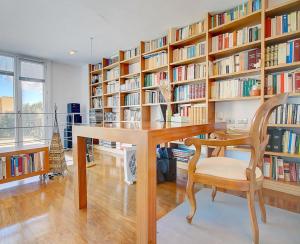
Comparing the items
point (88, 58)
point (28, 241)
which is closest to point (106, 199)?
point (28, 241)

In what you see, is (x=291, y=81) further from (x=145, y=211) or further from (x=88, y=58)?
(x=88, y=58)

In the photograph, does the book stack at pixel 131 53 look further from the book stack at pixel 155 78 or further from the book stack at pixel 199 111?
the book stack at pixel 199 111

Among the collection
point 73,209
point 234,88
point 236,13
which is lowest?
point 73,209

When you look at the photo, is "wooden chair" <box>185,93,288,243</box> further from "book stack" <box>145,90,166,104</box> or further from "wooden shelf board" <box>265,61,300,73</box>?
"book stack" <box>145,90,166,104</box>

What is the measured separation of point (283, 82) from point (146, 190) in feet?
6.74

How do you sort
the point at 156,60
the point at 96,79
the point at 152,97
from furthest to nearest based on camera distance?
the point at 96,79 → the point at 152,97 → the point at 156,60

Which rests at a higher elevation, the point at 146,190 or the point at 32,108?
the point at 32,108

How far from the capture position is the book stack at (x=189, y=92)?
285 centimetres

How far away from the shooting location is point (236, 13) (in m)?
2.44

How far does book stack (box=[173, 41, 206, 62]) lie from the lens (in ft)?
9.25

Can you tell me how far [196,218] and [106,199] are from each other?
2.97ft

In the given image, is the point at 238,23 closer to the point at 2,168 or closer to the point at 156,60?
the point at 156,60

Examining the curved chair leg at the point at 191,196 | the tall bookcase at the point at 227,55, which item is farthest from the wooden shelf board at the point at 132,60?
the curved chair leg at the point at 191,196

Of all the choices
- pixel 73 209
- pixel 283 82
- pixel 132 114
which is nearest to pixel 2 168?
pixel 73 209
